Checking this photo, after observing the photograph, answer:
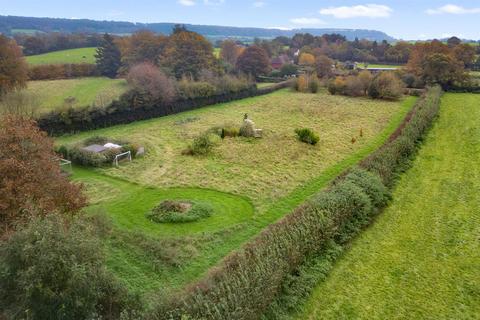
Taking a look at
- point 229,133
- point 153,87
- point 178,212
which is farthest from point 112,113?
point 178,212

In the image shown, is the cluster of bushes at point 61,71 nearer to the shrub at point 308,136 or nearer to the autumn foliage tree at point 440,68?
the shrub at point 308,136

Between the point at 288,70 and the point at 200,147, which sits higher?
the point at 288,70

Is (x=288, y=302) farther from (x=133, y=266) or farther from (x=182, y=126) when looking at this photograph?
(x=182, y=126)

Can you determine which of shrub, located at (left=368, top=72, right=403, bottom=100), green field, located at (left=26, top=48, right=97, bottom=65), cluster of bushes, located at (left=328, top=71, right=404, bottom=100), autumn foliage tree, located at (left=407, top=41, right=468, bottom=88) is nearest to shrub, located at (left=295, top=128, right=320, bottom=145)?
shrub, located at (left=368, top=72, right=403, bottom=100)

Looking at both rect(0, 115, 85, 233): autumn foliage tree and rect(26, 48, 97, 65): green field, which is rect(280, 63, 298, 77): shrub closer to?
rect(26, 48, 97, 65): green field

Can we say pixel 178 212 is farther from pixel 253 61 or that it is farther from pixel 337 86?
pixel 253 61

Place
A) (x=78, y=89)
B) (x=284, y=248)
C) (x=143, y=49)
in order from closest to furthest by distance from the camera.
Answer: (x=284, y=248) < (x=78, y=89) < (x=143, y=49)
